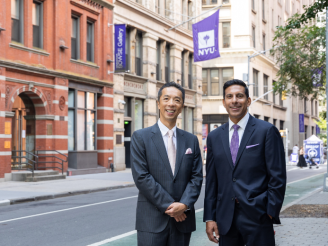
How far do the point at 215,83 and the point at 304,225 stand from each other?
40.6m

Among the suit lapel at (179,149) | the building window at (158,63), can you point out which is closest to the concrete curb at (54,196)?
the suit lapel at (179,149)

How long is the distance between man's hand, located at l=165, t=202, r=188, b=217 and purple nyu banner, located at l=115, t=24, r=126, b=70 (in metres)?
23.5

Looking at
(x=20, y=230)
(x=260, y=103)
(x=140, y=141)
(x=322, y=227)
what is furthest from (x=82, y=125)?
Answer: (x=260, y=103)

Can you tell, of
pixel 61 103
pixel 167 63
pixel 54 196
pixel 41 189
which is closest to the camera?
pixel 54 196

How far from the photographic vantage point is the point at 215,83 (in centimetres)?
4919

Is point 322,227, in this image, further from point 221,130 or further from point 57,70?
point 57,70

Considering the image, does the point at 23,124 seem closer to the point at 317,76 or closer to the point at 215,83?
the point at 317,76

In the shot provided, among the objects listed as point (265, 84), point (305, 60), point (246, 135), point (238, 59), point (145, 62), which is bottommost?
point (246, 135)

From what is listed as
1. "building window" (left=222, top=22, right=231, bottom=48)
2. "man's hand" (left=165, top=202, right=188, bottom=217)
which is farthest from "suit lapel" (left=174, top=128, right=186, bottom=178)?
"building window" (left=222, top=22, right=231, bottom=48)

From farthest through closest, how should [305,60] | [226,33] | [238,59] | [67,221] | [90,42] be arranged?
[226,33] < [238,59] < [90,42] < [305,60] < [67,221]

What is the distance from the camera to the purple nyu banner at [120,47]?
27.1 m

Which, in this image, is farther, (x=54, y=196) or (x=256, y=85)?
(x=256, y=85)

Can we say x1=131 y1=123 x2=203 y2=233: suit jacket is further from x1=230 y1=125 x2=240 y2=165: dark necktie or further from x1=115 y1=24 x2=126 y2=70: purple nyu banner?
x1=115 y1=24 x2=126 y2=70: purple nyu banner

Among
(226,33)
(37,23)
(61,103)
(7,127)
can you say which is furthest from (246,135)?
(226,33)
